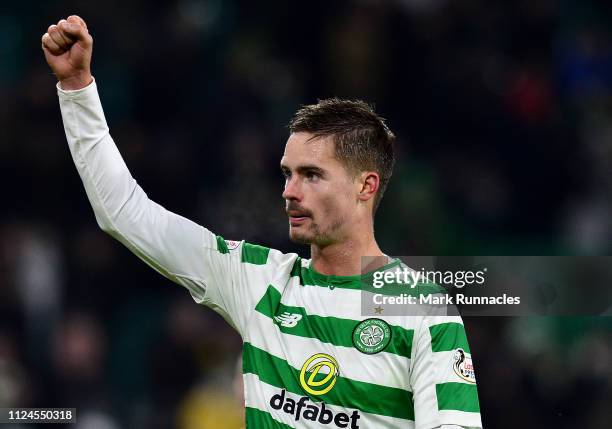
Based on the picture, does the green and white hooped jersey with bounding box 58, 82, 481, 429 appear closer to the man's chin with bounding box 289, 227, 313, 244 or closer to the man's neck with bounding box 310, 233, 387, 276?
the man's neck with bounding box 310, 233, 387, 276

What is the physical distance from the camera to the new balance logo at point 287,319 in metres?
3.53

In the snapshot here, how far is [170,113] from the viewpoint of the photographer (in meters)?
8.78

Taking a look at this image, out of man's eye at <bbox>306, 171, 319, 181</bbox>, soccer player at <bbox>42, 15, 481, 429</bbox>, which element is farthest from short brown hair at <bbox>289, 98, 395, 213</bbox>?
man's eye at <bbox>306, 171, 319, 181</bbox>

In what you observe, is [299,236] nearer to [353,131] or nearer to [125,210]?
[353,131]

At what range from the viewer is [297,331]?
3.51 m

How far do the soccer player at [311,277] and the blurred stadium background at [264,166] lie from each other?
10.3 ft

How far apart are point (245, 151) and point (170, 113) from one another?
3.18 ft

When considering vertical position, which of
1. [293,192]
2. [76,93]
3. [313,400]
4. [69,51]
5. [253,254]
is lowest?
[313,400]

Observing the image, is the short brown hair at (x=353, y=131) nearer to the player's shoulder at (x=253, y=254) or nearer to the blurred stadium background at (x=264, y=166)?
the player's shoulder at (x=253, y=254)

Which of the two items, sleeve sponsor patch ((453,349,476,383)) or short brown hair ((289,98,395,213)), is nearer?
sleeve sponsor patch ((453,349,476,383))

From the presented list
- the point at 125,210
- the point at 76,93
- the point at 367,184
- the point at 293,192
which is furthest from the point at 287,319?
the point at 76,93

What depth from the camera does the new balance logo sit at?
353 centimetres

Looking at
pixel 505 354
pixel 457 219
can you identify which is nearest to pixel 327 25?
pixel 457 219

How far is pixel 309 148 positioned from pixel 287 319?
58cm
